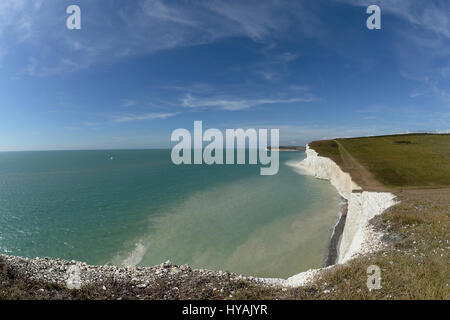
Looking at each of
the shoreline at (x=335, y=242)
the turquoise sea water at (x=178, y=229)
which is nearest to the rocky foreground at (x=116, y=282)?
the turquoise sea water at (x=178, y=229)

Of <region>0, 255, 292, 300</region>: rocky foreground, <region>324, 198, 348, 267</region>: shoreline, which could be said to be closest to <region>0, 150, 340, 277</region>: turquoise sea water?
<region>324, 198, 348, 267</region>: shoreline

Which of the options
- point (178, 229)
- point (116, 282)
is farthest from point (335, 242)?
point (116, 282)

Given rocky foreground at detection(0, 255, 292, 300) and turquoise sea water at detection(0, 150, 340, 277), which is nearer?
rocky foreground at detection(0, 255, 292, 300)

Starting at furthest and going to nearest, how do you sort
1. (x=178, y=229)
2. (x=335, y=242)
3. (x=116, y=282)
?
(x=178, y=229)
(x=335, y=242)
(x=116, y=282)

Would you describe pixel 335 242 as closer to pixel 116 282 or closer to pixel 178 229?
pixel 178 229

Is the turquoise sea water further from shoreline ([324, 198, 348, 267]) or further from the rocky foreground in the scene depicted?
the rocky foreground

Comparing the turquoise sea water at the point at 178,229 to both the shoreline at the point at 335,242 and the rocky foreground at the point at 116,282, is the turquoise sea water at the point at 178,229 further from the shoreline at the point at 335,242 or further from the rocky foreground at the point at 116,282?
the rocky foreground at the point at 116,282

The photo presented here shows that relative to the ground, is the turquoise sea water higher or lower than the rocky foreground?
lower

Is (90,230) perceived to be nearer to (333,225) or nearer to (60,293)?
(60,293)

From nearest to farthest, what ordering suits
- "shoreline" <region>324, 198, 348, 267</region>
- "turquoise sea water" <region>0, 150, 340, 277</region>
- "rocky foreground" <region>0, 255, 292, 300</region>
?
1. "rocky foreground" <region>0, 255, 292, 300</region>
2. "shoreline" <region>324, 198, 348, 267</region>
3. "turquoise sea water" <region>0, 150, 340, 277</region>

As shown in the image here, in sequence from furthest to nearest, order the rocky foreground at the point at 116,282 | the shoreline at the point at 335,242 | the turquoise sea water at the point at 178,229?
the turquoise sea water at the point at 178,229
the shoreline at the point at 335,242
the rocky foreground at the point at 116,282

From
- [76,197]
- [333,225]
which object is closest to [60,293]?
[333,225]
